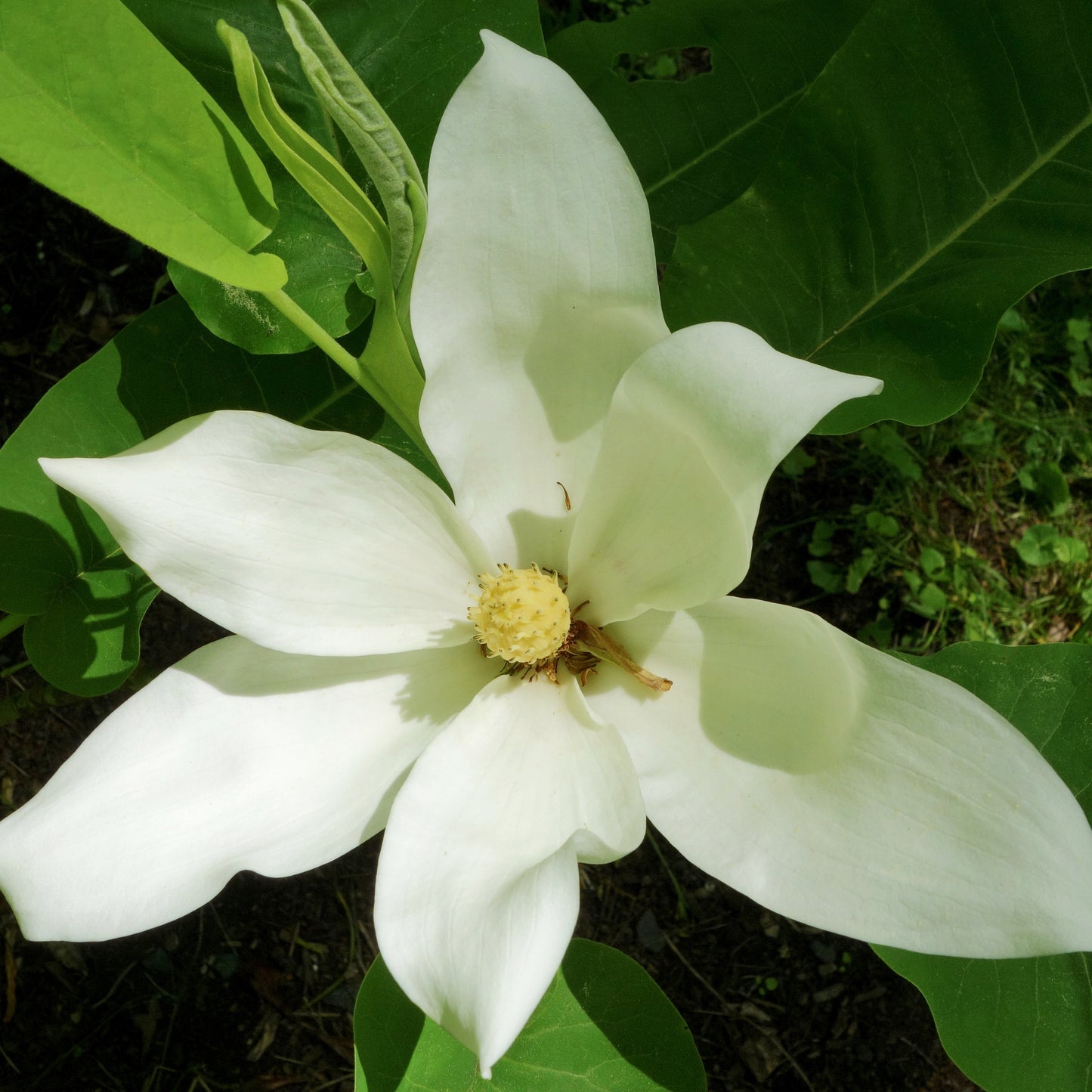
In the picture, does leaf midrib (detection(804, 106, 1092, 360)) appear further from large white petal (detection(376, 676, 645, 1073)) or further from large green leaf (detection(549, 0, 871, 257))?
large white petal (detection(376, 676, 645, 1073))

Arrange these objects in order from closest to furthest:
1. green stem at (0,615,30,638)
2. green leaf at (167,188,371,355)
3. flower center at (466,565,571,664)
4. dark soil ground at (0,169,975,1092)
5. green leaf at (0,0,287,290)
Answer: green leaf at (0,0,287,290), flower center at (466,565,571,664), green leaf at (167,188,371,355), green stem at (0,615,30,638), dark soil ground at (0,169,975,1092)

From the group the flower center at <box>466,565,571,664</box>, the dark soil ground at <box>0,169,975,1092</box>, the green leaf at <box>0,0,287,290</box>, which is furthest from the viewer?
the dark soil ground at <box>0,169,975,1092</box>

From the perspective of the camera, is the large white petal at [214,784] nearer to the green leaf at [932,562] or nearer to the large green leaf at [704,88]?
the large green leaf at [704,88]

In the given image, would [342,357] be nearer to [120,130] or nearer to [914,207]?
[120,130]

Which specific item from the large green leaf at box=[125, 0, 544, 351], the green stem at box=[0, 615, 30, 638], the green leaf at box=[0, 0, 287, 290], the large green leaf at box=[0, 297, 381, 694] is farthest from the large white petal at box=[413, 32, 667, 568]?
the green stem at box=[0, 615, 30, 638]

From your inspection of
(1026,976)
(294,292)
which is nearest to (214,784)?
(294,292)

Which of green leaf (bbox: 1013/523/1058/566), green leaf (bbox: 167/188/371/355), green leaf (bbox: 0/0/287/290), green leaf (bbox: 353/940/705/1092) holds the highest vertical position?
green leaf (bbox: 0/0/287/290)

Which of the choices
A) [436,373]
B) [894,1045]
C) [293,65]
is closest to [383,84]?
[293,65]
